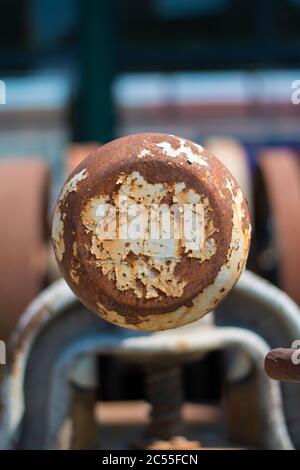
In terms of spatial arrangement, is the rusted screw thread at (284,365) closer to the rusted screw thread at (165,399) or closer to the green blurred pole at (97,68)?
the rusted screw thread at (165,399)

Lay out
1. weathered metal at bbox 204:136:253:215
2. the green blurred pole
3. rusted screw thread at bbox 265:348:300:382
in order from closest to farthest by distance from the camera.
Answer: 1. rusted screw thread at bbox 265:348:300:382
2. weathered metal at bbox 204:136:253:215
3. the green blurred pole

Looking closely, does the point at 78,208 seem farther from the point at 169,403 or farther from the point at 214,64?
the point at 214,64

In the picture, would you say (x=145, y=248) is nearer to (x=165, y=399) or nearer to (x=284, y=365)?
(x=284, y=365)

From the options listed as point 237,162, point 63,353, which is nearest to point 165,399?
point 63,353

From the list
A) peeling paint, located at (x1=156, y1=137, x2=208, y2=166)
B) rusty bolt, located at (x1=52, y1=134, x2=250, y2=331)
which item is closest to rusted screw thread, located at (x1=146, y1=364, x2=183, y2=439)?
rusty bolt, located at (x1=52, y1=134, x2=250, y2=331)

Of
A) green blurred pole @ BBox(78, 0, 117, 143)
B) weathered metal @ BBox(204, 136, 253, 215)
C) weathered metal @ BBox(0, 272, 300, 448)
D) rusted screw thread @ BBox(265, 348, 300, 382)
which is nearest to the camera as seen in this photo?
rusted screw thread @ BBox(265, 348, 300, 382)

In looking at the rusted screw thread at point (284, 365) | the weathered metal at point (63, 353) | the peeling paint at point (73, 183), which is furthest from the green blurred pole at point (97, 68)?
the rusted screw thread at point (284, 365)

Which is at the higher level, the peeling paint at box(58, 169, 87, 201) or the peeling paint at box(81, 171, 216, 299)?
the peeling paint at box(58, 169, 87, 201)

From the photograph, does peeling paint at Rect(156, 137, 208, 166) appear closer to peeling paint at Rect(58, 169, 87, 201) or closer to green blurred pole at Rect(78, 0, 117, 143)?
→ peeling paint at Rect(58, 169, 87, 201)

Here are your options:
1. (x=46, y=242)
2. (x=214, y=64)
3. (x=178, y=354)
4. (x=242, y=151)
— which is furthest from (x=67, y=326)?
(x=214, y=64)
